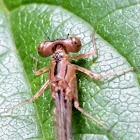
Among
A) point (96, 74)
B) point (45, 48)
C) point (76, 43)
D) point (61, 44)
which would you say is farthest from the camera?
point (61, 44)

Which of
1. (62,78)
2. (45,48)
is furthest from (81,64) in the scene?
(45,48)

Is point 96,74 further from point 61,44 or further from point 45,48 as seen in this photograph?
point 45,48

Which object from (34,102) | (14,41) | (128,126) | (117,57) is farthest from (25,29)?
(128,126)

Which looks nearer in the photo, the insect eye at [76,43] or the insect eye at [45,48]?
the insect eye at [76,43]

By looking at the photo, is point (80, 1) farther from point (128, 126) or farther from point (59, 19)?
point (128, 126)

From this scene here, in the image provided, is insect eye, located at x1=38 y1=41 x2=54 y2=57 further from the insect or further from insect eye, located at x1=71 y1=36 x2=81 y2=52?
insect eye, located at x1=71 y1=36 x2=81 y2=52

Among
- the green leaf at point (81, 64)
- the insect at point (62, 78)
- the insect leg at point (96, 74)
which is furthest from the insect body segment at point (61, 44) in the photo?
the insect leg at point (96, 74)

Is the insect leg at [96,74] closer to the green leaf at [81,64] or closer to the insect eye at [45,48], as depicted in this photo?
the green leaf at [81,64]
